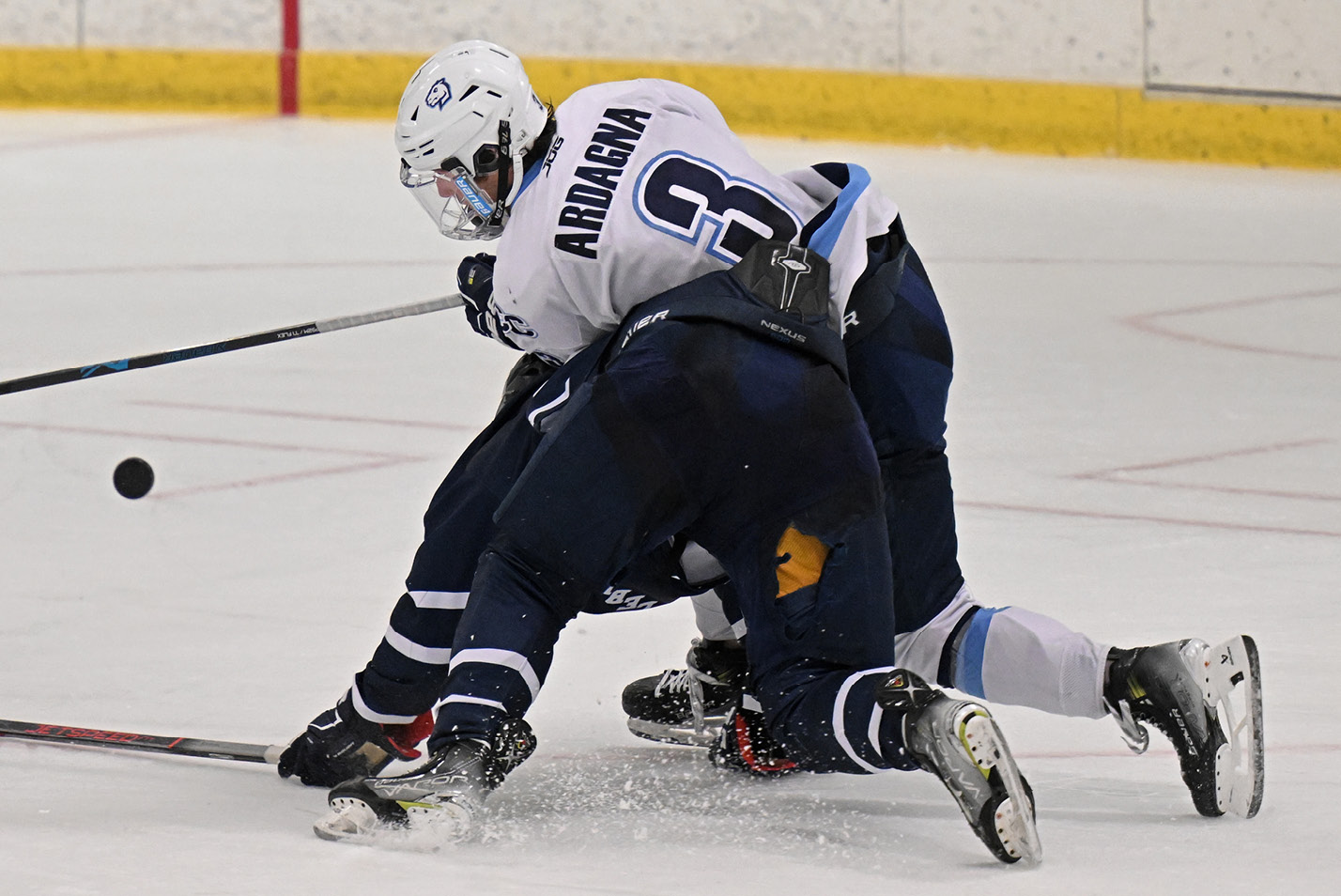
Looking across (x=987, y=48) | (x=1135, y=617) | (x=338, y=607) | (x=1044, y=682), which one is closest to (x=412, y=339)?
(x=338, y=607)

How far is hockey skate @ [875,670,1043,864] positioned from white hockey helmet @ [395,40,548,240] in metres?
0.82

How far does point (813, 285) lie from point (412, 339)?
3.41 m

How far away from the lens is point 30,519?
400 cm

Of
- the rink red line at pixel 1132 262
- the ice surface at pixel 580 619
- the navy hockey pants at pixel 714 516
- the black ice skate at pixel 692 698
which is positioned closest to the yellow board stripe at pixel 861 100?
the ice surface at pixel 580 619

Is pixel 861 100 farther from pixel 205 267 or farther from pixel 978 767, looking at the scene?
pixel 978 767

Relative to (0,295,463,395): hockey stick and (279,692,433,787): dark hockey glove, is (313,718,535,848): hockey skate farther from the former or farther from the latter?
(0,295,463,395): hockey stick

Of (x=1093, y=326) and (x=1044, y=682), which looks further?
(x=1093, y=326)

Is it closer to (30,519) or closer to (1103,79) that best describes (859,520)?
(30,519)

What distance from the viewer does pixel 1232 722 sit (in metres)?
2.50

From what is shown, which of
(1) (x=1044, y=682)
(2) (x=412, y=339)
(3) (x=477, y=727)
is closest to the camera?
(3) (x=477, y=727)

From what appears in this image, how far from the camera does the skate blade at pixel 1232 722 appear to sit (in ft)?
8.06

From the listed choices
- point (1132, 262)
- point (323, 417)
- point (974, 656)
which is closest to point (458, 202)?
point (974, 656)

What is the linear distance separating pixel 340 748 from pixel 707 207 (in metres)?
0.77

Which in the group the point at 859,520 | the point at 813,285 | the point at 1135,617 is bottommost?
the point at 1135,617
